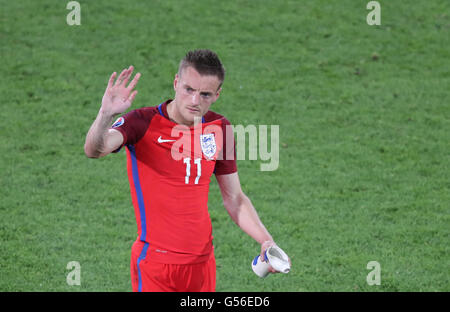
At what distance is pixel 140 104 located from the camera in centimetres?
1151

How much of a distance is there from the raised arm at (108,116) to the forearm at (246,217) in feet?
3.40

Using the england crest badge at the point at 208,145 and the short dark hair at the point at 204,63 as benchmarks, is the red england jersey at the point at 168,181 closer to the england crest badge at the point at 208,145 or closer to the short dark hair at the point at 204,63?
the england crest badge at the point at 208,145

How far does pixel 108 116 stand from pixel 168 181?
69cm

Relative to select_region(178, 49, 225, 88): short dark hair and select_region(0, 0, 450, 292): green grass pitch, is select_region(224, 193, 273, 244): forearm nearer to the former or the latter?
select_region(178, 49, 225, 88): short dark hair

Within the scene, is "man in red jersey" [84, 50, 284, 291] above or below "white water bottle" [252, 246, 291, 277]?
above

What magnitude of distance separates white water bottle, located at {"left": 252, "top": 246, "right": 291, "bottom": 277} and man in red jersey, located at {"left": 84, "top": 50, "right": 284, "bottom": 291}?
0.35ft

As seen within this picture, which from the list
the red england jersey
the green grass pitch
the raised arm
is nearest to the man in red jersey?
the red england jersey

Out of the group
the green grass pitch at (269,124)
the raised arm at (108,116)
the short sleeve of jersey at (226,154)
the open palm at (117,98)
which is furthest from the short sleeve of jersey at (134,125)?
the green grass pitch at (269,124)

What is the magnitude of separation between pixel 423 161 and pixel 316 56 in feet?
12.6

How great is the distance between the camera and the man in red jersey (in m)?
4.10

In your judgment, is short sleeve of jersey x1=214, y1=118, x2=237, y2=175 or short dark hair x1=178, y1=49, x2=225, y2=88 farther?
short sleeve of jersey x1=214, y1=118, x2=237, y2=175

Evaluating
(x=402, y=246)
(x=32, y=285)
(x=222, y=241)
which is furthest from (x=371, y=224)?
(x=32, y=285)
